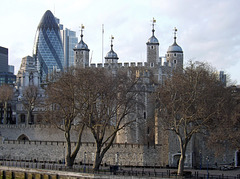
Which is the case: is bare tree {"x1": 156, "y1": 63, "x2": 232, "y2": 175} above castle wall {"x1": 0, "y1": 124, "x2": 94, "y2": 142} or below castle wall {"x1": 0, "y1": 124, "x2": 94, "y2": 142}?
above

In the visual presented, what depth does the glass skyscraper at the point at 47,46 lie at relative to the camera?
190 meters

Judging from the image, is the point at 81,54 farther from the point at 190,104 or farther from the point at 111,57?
the point at 190,104

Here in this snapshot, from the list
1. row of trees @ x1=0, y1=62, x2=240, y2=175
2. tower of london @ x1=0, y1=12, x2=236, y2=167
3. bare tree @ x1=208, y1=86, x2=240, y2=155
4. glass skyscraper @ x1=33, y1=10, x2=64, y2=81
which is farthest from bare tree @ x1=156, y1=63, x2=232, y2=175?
glass skyscraper @ x1=33, y1=10, x2=64, y2=81

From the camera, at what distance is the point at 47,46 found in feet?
628

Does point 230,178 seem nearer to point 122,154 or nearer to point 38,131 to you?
point 122,154

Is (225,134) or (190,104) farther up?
(190,104)

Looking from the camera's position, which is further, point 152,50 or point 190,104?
point 152,50

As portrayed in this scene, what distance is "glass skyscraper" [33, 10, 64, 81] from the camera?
7475 inches

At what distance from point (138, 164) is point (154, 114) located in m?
7.03

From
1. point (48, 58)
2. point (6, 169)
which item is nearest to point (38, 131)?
point (6, 169)

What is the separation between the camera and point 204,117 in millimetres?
48125

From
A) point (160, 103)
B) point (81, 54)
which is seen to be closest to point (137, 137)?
point (160, 103)

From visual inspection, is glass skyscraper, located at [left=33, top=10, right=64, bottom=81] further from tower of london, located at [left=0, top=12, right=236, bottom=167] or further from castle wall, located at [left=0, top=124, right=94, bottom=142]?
castle wall, located at [left=0, top=124, right=94, bottom=142]

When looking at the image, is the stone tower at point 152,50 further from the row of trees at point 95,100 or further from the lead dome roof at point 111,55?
the row of trees at point 95,100
